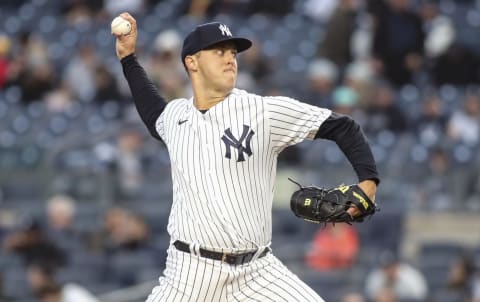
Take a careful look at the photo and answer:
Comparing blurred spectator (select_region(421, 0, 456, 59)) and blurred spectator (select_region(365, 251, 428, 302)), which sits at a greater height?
blurred spectator (select_region(421, 0, 456, 59))

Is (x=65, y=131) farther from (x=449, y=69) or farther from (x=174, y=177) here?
(x=174, y=177)

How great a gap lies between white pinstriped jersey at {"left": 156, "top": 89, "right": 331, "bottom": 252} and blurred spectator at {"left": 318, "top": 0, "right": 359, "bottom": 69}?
8055 mm

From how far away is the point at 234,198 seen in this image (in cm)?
508

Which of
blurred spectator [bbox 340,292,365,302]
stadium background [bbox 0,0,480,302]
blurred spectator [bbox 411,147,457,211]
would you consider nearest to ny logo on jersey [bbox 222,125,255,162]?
blurred spectator [bbox 340,292,365,302]

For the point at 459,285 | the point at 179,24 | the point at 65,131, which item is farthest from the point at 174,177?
the point at 179,24

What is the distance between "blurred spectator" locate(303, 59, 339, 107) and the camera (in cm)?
1218

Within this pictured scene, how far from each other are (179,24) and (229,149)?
918 cm

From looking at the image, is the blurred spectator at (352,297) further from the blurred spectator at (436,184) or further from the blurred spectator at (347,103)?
the blurred spectator at (347,103)

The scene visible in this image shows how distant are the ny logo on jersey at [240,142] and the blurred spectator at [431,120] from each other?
270 inches

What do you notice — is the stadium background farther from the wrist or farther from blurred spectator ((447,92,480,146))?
the wrist

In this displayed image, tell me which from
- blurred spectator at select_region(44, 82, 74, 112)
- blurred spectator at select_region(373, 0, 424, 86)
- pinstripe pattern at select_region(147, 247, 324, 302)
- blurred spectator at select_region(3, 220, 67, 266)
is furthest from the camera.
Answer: blurred spectator at select_region(373, 0, 424, 86)

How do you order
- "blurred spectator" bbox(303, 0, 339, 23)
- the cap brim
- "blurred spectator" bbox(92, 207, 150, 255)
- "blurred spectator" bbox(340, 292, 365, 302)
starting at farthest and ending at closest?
"blurred spectator" bbox(303, 0, 339, 23) < "blurred spectator" bbox(92, 207, 150, 255) < "blurred spectator" bbox(340, 292, 365, 302) < the cap brim

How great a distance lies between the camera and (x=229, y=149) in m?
5.08

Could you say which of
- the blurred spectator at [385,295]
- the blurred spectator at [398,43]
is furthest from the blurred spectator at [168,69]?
the blurred spectator at [385,295]
